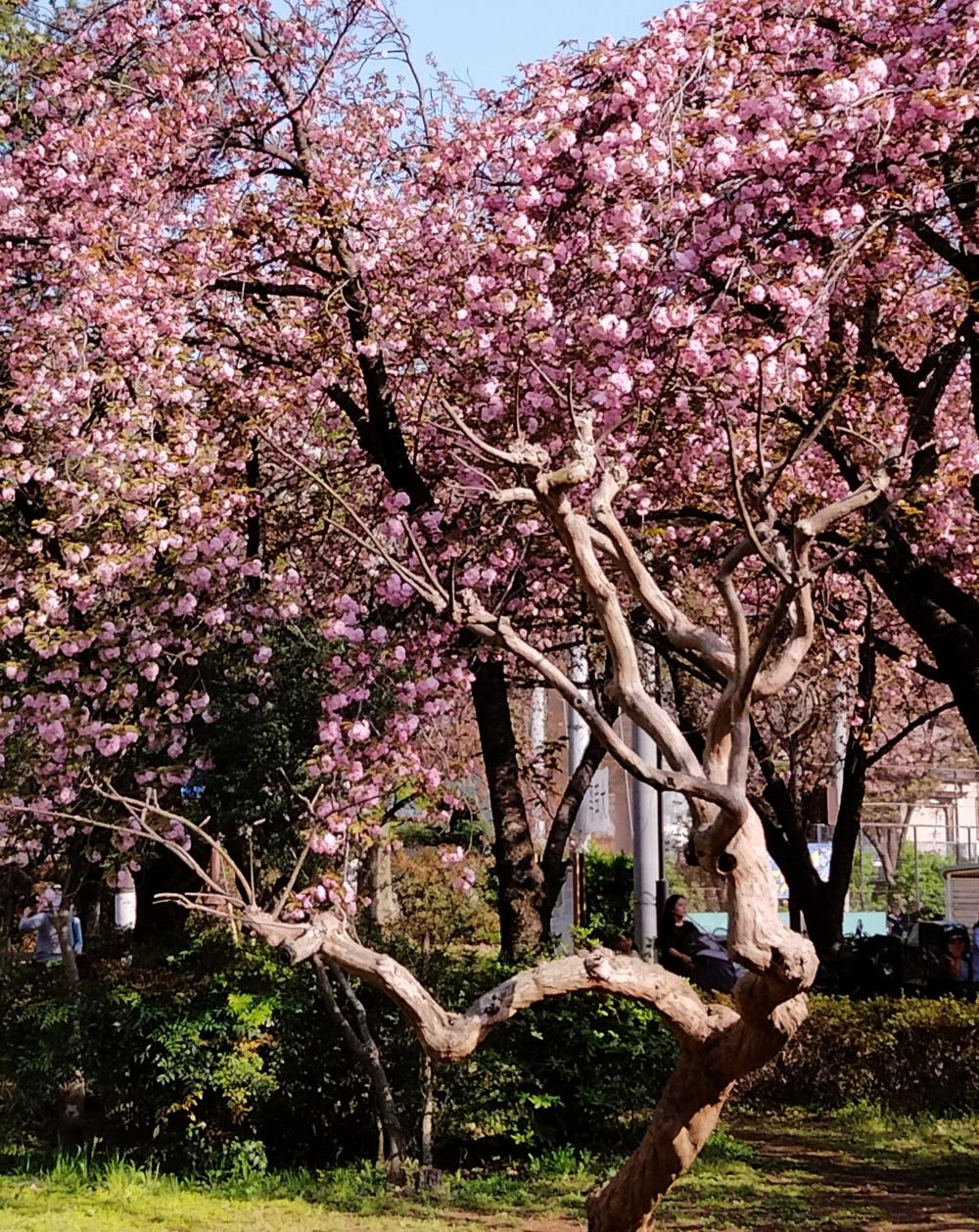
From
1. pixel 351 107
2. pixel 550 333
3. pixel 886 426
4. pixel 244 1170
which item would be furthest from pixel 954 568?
pixel 244 1170

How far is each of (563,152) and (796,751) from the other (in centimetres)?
898

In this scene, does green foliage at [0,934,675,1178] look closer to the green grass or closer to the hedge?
the hedge

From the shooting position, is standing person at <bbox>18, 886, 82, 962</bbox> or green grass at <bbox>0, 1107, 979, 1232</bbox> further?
standing person at <bbox>18, 886, 82, 962</bbox>

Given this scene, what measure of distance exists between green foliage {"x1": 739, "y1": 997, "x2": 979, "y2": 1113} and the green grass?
760 mm

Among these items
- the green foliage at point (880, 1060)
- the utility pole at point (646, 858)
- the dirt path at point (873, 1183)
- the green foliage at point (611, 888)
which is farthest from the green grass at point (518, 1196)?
the green foliage at point (611, 888)

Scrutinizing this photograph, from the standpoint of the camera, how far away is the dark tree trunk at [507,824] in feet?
31.7

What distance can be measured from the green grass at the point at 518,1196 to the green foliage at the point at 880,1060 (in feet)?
2.49

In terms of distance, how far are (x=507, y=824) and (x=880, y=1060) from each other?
2986 mm

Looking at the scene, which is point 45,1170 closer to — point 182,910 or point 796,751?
point 182,910

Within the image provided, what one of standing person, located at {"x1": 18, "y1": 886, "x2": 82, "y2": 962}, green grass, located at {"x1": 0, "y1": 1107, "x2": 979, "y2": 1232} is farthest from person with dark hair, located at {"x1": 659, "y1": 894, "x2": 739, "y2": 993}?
standing person, located at {"x1": 18, "y1": 886, "x2": 82, "y2": 962}

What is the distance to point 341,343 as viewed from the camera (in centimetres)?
920

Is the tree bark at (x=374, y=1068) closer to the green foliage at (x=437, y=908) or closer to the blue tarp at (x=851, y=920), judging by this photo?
the green foliage at (x=437, y=908)

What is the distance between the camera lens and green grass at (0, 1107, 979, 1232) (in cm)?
729

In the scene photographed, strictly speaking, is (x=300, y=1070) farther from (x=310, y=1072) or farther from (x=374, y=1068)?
(x=374, y=1068)
